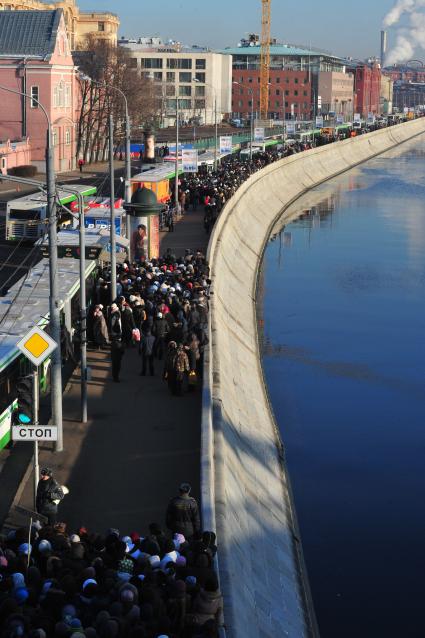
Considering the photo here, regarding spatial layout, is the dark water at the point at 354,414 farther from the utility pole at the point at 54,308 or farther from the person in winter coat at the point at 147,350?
the utility pole at the point at 54,308

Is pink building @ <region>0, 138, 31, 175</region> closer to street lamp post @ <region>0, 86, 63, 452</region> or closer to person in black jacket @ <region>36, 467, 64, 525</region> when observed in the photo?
street lamp post @ <region>0, 86, 63, 452</region>

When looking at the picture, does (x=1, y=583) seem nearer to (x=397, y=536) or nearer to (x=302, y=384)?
(x=397, y=536)

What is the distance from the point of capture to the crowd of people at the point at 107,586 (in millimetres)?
7719

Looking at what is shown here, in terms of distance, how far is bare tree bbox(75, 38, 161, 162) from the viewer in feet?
215

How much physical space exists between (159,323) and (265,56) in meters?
141

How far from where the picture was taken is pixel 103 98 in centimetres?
6962

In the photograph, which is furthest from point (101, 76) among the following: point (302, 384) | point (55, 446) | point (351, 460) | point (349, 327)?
point (55, 446)

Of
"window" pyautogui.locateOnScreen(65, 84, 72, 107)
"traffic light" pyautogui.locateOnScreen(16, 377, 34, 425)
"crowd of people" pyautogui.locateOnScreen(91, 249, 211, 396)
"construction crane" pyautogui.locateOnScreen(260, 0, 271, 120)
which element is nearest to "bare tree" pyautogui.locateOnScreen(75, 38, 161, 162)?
"window" pyautogui.locateOnScreen(65, 84, 72, 107)

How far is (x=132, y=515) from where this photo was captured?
39.8 ft

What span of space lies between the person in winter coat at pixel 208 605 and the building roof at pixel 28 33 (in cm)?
5202

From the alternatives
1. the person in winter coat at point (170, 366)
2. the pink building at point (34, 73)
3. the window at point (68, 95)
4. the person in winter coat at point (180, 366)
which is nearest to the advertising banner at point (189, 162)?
the pink building at point (34, 73)

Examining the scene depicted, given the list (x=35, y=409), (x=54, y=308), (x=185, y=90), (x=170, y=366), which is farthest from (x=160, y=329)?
(x=185, y=90)

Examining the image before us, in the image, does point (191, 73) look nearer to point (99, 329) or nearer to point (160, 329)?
point (99, 329)

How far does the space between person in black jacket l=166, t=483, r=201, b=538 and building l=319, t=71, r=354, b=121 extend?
141 metres
